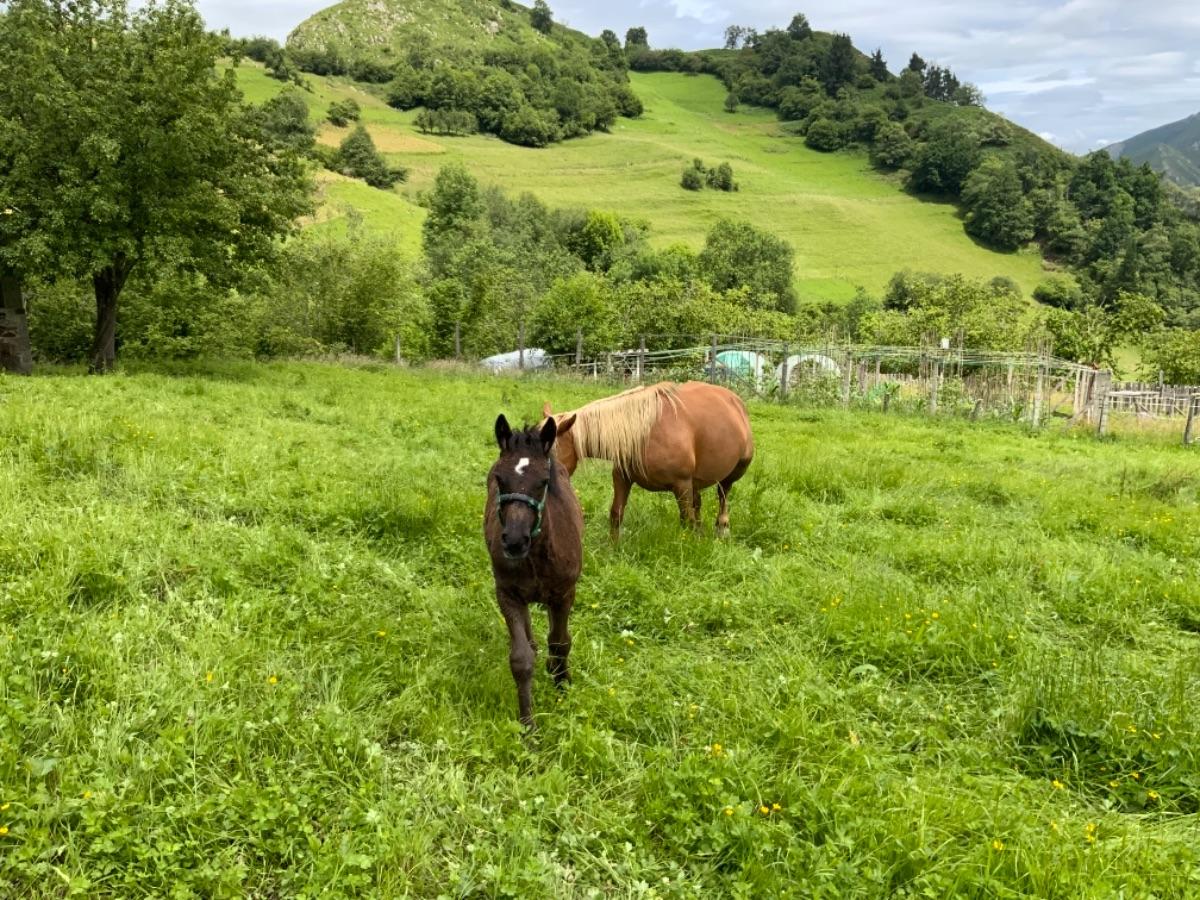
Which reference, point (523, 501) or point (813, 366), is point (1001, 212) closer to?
point (813, 366)

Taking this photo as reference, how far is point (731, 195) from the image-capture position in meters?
91.4

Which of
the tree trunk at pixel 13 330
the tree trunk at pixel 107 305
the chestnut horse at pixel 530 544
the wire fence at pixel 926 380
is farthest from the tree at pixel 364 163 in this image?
the chestnut horse at pixel 530 544

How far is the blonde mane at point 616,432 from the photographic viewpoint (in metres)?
6.51

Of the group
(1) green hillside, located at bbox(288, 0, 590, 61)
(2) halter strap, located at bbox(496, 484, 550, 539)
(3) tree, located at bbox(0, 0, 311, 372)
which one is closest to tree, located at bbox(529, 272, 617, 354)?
(3) tree, located at bbox(0, 0, 311, 372)

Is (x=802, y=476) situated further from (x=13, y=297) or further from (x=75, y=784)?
(x=13, y=297)

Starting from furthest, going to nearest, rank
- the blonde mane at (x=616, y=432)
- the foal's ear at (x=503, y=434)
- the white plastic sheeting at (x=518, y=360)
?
the white plastic sheeting at (x=518, y=360) < the blonde mane at (x=616, y=432) < the foal's ear at (x=503, y=434)

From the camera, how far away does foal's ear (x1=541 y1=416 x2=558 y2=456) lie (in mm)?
3607

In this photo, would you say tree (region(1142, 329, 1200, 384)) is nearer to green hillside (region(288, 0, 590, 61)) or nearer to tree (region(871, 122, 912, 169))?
tree (region(871, 122, 912, 169))

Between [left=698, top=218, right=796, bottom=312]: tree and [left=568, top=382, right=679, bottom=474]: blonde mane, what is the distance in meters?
55.2

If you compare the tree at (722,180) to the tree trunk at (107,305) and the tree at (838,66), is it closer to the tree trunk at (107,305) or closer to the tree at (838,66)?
the tree at (838,66)

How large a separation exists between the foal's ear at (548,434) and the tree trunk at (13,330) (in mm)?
17312

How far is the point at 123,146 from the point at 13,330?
4.98 meters

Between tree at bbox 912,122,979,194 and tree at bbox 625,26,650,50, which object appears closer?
tree at bbox 912,122,979,194

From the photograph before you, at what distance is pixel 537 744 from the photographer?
3.58 meters
